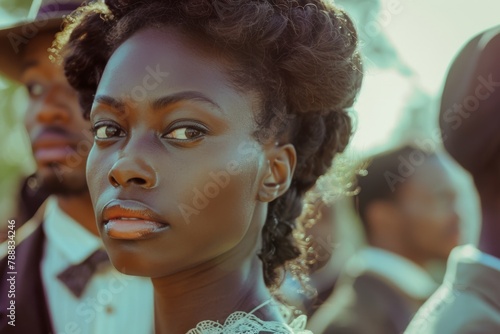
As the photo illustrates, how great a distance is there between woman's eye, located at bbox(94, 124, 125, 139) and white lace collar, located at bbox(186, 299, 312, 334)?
37cm

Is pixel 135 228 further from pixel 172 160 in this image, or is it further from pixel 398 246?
pixel 398 246

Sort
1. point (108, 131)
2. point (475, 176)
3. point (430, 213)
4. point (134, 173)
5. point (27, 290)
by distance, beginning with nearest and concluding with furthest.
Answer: point (134, 173)
point (108, 131)
point (475, 176)
point (27, 290)
point (430, 213)

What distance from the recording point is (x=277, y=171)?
1340 millimetres

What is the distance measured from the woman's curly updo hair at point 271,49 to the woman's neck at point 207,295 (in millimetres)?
102

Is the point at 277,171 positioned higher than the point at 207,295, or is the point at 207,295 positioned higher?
the point at 277,171

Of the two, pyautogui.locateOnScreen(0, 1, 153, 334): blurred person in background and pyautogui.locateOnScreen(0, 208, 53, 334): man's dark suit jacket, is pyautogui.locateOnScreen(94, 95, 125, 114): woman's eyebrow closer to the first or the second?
pyautogui.locateOnScreen(0, 1, 153, 334): blurred person in background

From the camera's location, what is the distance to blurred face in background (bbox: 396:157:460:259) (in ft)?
7.75

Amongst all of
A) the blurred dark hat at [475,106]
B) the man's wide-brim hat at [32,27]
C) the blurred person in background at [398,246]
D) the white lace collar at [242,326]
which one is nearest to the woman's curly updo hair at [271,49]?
the white lace collar at [242,326]

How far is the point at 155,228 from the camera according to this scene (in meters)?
1.18

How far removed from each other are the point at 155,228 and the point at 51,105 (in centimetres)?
94

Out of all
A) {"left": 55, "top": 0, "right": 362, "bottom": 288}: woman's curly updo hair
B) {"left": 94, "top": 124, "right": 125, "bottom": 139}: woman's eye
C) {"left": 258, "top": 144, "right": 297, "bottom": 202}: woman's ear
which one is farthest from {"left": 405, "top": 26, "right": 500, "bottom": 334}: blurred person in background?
{"left": 94, "top": 124, "right": 125, "bottom": 139}: woman's eye

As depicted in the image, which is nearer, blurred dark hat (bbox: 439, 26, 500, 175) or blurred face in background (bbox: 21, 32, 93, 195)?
blurred dark hat (bbox: 439, 26, 500, 175)

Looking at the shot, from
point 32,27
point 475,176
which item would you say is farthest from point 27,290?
point 475,176

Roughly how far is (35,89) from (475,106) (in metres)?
1.17
